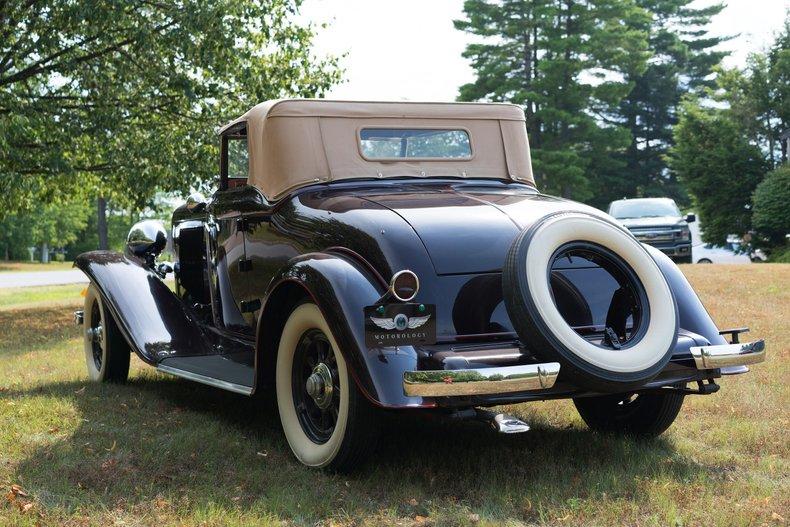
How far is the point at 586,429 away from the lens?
5.23m

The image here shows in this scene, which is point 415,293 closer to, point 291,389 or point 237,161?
point 291,389

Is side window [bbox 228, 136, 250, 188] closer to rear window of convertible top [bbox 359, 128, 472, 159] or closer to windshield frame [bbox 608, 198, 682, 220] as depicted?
rear window of convertible top [bbox 359, 128, 472, 159]

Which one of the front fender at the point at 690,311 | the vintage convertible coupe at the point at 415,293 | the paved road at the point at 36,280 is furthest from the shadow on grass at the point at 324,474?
the paved road at the point at 36,280

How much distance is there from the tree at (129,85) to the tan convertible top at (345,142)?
7303mm

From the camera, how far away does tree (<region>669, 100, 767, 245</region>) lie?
34.1 meters

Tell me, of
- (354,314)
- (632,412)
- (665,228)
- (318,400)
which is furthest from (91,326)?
(665,228)

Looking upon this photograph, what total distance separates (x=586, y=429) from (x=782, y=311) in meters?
5.65

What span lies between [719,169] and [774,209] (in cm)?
606

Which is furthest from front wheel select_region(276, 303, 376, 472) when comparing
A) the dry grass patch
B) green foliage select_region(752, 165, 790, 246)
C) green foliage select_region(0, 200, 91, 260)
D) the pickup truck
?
green foliage select_region(0, 200, 91, 260)

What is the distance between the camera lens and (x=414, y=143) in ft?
17.9

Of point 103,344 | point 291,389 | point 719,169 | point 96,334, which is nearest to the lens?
point 291,389

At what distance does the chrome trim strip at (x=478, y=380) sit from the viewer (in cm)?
362

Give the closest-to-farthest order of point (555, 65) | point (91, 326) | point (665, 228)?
point (91, 326)
point (665, 228)
point (555, 65)

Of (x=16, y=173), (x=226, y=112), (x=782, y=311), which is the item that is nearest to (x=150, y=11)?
(x=226, y=112)
